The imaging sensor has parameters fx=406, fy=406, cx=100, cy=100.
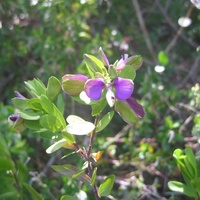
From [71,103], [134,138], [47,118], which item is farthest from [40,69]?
[47,118]

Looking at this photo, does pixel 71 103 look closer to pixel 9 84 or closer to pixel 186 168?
pixel 9 84

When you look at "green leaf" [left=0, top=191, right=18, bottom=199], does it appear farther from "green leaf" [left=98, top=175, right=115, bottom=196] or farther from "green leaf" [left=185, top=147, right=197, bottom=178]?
"green leaf" [left=185, top=147, right=197, bottom=178]

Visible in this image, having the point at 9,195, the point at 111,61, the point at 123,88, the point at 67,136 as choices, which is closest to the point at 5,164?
the point at 9,195

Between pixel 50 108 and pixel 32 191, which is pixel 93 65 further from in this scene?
pixel 32 191

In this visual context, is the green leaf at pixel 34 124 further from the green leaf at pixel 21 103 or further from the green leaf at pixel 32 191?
the green leaf at pixel 32 191

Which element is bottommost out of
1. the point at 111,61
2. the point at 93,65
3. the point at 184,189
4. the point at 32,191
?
the point at 111,61

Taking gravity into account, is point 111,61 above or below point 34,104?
below

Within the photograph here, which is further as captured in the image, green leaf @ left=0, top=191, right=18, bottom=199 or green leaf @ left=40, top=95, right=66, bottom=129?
green leaf @ left=40, top=95, right=66, bottom=129

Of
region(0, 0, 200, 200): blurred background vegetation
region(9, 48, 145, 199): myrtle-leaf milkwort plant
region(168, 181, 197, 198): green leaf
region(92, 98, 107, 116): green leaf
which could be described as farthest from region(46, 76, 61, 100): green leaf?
region(0, 0, 200, 200): blurred background vegetation
